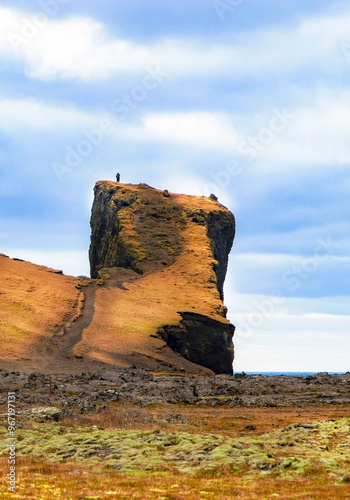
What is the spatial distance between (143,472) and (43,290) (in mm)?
93925

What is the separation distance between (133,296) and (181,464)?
91.6m

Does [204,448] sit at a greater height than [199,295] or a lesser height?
lesser

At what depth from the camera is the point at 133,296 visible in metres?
126

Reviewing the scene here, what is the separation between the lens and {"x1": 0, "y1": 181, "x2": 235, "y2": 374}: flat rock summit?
338ft

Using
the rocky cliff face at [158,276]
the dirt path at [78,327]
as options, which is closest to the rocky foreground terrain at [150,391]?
the dirt path at [78,327]

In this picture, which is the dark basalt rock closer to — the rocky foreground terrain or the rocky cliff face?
the rocky cliff face

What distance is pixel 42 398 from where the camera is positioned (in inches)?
2547

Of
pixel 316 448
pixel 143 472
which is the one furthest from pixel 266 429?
pixel 143 472

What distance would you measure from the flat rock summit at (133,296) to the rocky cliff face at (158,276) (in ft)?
0.64

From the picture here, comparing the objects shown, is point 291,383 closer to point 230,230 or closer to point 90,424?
point 90,424

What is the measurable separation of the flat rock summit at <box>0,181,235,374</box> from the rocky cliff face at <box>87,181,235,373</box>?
0.64 ft

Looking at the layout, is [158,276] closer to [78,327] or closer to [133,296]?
[133,296]

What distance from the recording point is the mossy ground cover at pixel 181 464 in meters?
27.9

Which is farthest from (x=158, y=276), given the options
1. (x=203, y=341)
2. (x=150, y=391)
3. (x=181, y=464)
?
(x=181, y=464)
